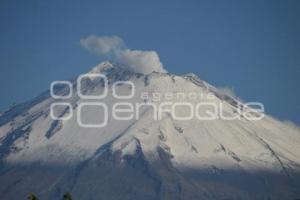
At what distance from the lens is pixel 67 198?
Result: 95.8m

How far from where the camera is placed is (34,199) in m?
92.1

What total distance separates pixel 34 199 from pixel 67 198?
4.78 m
